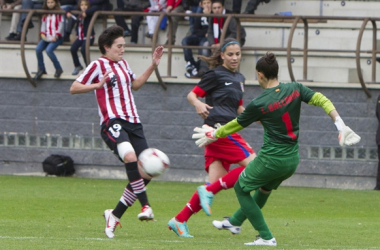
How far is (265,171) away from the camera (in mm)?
6629

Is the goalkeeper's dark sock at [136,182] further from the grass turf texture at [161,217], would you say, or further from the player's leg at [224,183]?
the player's leg at [224,183]

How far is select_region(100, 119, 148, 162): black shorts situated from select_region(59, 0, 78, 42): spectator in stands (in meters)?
8.25

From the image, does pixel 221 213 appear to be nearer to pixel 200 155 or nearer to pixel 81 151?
pixel 200 155

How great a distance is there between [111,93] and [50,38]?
814cm

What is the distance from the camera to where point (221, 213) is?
409 inches

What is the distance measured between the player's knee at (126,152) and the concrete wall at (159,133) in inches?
289

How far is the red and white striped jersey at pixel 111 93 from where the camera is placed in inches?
307

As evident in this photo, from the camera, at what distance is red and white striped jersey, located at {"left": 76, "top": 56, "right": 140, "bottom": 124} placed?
781cm

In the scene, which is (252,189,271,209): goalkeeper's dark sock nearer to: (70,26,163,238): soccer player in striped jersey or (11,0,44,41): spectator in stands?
(70,26,163,238): soccer player in striped jersey

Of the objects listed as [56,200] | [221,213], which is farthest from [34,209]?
[221,213]

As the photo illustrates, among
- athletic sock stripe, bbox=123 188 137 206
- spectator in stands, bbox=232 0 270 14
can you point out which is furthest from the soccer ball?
spectator in stands, bbox=232 0 270 14

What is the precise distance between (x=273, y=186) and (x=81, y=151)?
920cm

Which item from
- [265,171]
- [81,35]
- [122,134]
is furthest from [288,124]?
[81,35]

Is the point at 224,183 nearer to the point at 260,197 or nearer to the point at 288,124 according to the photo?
the point at 260,197
